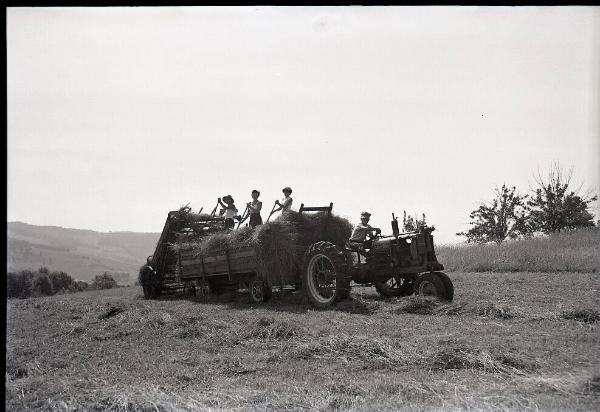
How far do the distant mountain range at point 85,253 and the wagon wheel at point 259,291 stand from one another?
11920 mm

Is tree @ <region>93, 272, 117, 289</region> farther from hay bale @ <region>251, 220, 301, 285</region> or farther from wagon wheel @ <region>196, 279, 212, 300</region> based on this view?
hay bale @ <region>251, 220, 301, 285</region>

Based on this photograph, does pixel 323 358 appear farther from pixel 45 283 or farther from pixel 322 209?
pixel 45 283

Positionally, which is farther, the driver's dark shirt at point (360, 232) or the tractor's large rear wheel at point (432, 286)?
the driver's dark shirt at point (360, 232)

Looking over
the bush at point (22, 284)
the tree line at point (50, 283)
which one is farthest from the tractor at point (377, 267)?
the tree line at point (50, 283)

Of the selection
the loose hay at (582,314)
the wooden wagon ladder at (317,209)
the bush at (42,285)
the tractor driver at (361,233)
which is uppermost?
the wooden wagon ladder at (317,209)

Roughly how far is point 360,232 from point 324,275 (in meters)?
1.29

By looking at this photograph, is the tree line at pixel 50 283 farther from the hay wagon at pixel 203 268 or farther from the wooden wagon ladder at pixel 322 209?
the wooden wagon ladder at pixel 322 209

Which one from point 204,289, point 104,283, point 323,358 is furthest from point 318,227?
point 104,283

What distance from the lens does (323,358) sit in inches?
240

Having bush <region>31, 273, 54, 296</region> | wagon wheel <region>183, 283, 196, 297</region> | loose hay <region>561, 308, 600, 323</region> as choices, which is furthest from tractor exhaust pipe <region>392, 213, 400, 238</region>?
bush <region>31, 273, 54, 296</region>

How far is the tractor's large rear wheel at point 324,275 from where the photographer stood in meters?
9.94

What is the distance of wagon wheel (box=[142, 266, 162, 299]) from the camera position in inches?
567

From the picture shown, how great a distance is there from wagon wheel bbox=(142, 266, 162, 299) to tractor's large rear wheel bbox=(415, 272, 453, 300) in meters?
7.22

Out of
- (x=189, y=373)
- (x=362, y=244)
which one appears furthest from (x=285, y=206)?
(x=189, y=373)
